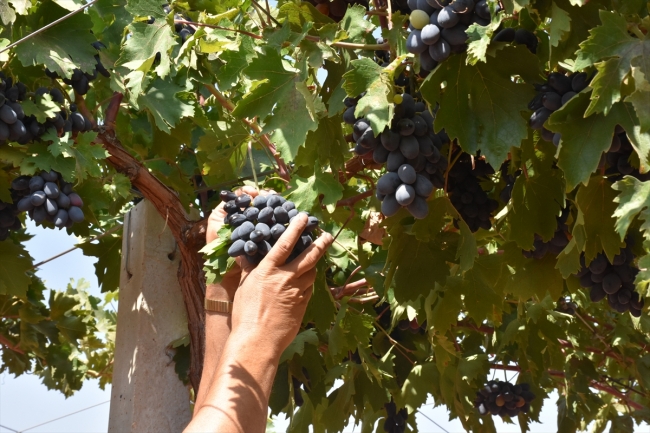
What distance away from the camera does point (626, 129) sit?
6.71 ft

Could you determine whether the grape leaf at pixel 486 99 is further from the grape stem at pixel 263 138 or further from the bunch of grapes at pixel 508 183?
the grape stem at pixel 263 138

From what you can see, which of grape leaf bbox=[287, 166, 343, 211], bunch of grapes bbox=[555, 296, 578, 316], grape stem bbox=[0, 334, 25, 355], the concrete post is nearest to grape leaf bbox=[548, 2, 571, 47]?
grape leaf bbox=[287, 166, 343, 211]

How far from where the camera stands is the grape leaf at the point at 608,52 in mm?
2010

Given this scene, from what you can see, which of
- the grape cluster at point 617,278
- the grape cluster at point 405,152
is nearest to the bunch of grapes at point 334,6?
the grape cluster at point 405,152

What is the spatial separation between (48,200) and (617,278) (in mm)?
1976

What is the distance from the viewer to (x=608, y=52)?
202 centimetres

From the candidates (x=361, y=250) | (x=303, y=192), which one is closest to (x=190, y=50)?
(x=303, y=192)

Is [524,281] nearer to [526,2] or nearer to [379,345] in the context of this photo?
[526,2]

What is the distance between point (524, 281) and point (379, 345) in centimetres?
162

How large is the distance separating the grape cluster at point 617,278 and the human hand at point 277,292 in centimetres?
80

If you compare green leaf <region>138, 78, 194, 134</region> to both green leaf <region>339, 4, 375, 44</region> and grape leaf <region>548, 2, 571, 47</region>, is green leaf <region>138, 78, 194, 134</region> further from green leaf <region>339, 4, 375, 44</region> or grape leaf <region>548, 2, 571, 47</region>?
grape leaf <region>548, 2, 571, 47</region>

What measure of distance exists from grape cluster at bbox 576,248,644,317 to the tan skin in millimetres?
809

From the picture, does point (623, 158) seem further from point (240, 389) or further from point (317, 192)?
point (240, 389)

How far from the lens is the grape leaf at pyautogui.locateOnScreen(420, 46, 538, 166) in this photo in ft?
7.50
